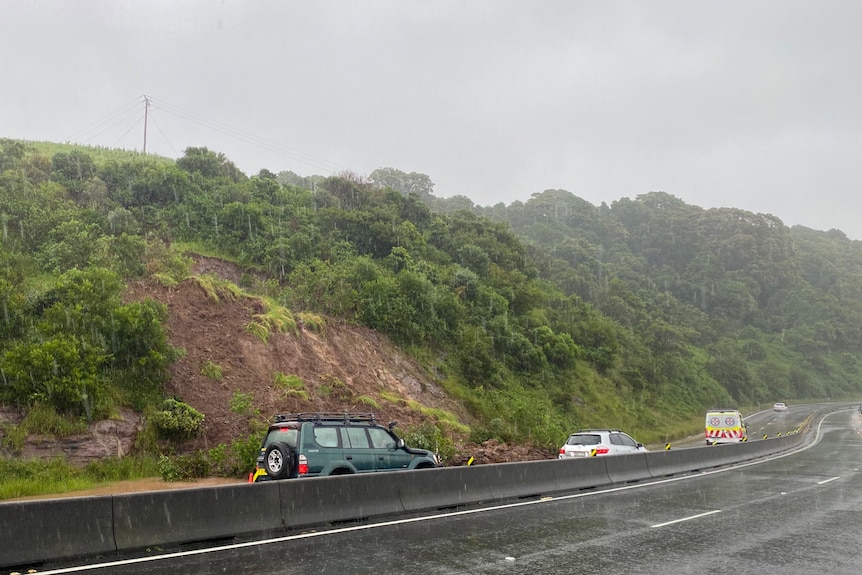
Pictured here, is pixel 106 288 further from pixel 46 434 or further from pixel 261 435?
pixel 261 435

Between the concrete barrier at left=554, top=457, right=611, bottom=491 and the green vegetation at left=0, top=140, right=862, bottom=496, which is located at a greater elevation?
the green vegetation at left=0, top=140, right=862, bottom=496

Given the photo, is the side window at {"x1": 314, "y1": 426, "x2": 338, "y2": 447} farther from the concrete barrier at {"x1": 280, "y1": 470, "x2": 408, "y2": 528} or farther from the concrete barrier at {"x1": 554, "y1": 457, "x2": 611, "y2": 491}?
the concrete barrier at {"x1": 554, "y1": 457, "x2": 611, "y2": 491}

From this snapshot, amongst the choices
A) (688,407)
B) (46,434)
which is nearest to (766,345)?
(688,407)

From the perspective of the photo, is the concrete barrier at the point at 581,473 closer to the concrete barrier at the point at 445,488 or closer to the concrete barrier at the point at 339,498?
the concrete barrier at the point at 445,488

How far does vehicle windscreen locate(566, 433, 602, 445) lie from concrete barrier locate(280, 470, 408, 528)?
9247 mm

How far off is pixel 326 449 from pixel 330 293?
19126 mm

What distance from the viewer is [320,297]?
3095 centimetres

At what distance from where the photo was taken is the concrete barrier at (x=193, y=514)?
791cm

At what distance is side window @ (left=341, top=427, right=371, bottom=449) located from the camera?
13164 mm

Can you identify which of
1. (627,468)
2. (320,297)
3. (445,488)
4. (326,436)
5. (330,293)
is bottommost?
(627,468)

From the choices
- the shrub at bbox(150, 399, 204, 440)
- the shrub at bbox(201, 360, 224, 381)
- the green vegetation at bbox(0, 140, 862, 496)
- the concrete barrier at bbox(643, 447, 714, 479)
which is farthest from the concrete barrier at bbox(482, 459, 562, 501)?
the shrub at bbox(201, 360, 224, 381)

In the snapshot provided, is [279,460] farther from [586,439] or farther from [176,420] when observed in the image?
[586,439]

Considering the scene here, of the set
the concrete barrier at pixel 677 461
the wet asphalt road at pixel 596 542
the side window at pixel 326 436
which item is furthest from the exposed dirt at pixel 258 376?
the wet asphalt road at pixel 596 542

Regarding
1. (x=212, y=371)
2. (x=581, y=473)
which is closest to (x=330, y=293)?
(x=212, y=371)
